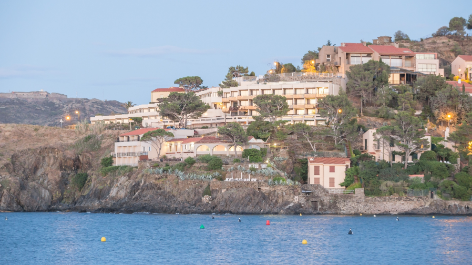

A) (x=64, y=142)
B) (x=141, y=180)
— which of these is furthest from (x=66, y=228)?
(x=64, y=142)

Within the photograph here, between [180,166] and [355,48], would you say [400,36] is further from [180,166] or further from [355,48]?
[180,166]

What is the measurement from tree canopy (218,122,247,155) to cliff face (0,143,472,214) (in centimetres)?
914

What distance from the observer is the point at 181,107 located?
106688 millimetres

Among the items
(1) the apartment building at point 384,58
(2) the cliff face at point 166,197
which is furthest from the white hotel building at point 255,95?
(2) the cliff face at point 166,197

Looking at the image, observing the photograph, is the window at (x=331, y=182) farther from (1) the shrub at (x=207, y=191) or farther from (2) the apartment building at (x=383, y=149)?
(1) the shrub at (x=207, y=191)

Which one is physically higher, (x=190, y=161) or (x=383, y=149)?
(x=383, y=149)

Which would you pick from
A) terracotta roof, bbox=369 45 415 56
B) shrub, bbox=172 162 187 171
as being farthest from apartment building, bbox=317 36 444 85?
shrub, bbox=172 162 187 171

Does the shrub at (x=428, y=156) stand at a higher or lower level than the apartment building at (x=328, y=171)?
higher

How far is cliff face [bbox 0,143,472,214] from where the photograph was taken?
3034 inches

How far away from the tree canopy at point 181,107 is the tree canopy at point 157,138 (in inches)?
397

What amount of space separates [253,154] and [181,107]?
2546cm

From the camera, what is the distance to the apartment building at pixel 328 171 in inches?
3157

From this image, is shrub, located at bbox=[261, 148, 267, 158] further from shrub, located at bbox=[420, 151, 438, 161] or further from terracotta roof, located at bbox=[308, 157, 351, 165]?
shrub, located at bbox=[420, 151, 438, 161]

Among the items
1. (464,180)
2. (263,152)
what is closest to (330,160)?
(263,152)
